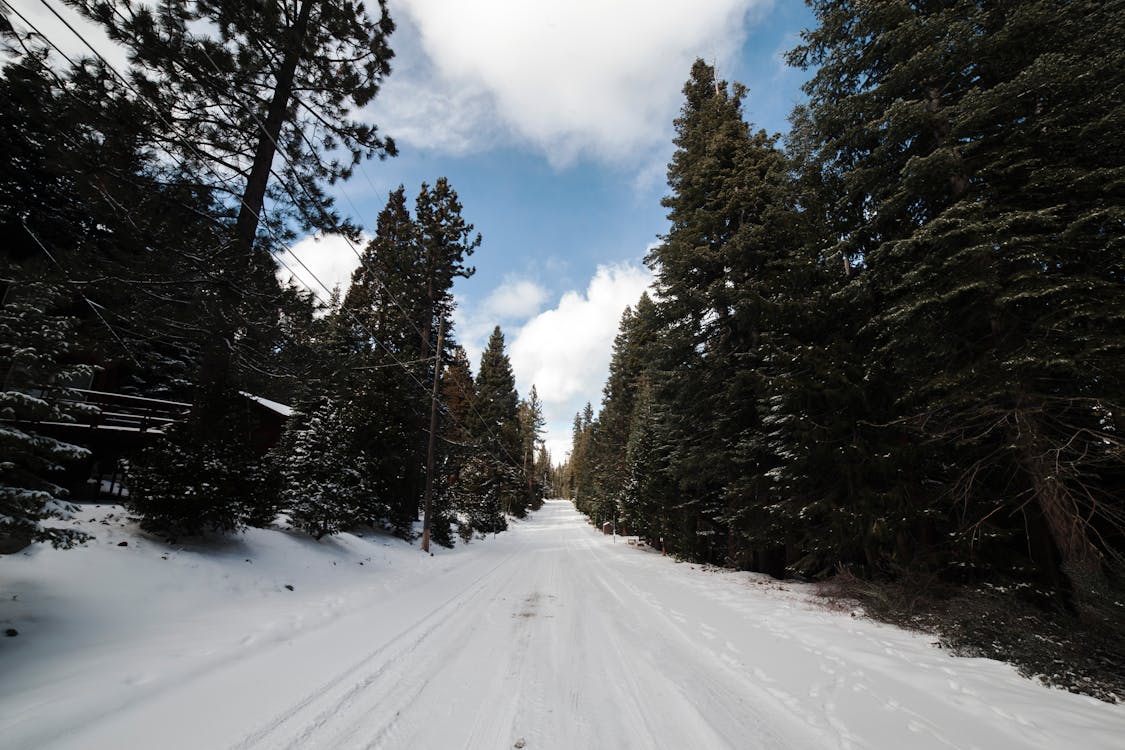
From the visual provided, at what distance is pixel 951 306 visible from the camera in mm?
6316

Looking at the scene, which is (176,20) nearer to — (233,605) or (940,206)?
(233,605)

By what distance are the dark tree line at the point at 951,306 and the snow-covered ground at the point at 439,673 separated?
224cm

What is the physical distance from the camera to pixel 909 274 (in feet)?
19.4

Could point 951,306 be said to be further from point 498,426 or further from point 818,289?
point 498,426

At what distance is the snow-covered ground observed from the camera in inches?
116

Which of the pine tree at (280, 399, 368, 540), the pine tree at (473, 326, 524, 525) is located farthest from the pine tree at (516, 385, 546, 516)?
the pine tree at (280, 399, 368, 540)

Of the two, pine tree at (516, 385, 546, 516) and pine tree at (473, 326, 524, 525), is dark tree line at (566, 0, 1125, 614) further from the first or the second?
pine tree at (516, 385, 546, 516)

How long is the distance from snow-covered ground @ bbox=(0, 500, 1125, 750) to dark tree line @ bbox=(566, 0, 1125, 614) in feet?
7.35

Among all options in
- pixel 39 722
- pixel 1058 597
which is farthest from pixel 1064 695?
pixel 39 722

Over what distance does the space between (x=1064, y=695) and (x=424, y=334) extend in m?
19.0

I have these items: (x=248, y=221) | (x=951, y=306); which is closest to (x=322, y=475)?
(x=248, y=221)

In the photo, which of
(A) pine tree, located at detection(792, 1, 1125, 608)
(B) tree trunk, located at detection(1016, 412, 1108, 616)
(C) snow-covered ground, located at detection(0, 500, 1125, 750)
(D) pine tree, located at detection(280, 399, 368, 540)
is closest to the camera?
(C) snow-covered ground, located at detection(0, 500, 1125, 750)

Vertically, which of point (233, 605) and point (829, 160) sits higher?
point (829, 160)

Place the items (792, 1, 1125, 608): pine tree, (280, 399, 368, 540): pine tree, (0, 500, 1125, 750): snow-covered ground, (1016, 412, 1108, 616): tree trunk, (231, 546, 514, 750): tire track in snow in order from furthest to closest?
(280, 399, 368, 540): pine tree
(792, 1, 1125, 608): pine tree
(1016, 412, 1108, 616): tree trunk
(0, 500, 1125, 750): snow-covered ground
(231, 546, 514, 750): tire track in snow
